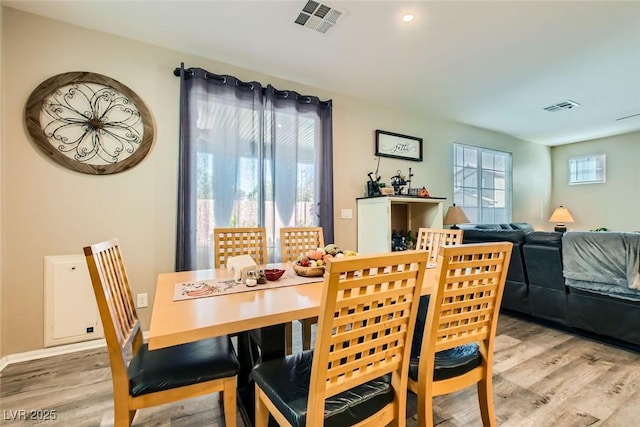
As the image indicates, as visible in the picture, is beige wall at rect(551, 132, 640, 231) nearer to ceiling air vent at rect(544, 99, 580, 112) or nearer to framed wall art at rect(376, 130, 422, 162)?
ceiling air vent at rect(544, 99, 580, 112)

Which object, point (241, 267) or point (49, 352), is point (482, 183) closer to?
point (241, 267)

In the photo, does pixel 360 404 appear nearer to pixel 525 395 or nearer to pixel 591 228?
pixel 525 395

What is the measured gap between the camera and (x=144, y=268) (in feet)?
8.30

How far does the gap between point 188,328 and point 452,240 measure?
1925 millimetres

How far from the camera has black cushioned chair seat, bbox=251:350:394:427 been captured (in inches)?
37.9

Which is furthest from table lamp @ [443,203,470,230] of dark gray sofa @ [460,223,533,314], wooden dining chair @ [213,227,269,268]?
wooden dining chair @ [213,227,269,268]

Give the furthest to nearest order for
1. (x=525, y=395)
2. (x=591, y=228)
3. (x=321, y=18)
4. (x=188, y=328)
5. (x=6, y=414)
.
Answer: (x=591, y=228)
(x=321, y=18)
(x=525, y=395)
(x=6, y=414)
(x=188, y=328)

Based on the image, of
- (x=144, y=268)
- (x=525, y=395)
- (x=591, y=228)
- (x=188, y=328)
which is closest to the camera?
(x=188, y=328)

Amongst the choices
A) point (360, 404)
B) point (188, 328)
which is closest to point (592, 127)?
point (360, 404)

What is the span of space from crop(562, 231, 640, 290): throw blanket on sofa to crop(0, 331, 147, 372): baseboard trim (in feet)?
12.5

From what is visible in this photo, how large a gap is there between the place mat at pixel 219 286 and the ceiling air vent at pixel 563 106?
14.2 ft

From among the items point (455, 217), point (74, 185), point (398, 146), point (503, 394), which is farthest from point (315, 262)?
point (455, 217)

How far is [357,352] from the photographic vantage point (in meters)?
0.97

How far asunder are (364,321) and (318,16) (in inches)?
86.1
